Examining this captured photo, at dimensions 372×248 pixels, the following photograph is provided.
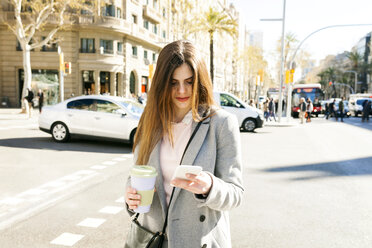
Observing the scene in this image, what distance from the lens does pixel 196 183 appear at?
1472mm

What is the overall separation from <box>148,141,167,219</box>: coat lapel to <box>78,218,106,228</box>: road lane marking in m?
2.91

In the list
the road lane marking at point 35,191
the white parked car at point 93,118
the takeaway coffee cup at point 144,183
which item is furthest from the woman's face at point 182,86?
the white parked car at point 93,118

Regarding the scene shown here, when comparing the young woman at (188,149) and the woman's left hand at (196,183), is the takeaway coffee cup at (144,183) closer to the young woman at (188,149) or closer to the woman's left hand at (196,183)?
the young woman at (188,149)

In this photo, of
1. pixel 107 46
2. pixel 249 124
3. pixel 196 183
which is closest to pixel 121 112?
pixel 249 124

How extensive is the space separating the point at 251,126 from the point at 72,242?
1383cm

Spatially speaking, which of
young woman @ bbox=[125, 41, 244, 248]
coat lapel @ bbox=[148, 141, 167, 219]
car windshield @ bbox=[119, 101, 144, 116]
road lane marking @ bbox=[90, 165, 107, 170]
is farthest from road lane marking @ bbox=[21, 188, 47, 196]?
car windshield @ bbox=[119, 101, 144, 116]

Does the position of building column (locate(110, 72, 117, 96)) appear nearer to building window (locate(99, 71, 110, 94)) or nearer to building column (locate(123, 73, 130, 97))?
building window (locate(99, 71, 110, 94))

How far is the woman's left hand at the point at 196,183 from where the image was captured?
143 centimetres

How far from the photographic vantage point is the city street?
4070 mm

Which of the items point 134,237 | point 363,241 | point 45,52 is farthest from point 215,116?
point 45,52

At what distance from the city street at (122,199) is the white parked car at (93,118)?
35.8 inches

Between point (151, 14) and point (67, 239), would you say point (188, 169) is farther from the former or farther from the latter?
point (151, 14)

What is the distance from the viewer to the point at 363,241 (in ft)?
13.1

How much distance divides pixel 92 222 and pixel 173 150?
3.11m
